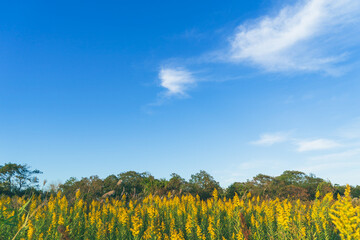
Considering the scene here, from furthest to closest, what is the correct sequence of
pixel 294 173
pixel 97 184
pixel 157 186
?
pixel 294 173, pixel 157 186, pixel 97 184

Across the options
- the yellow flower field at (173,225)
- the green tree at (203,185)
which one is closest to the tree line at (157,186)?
the green tree at (203,185)

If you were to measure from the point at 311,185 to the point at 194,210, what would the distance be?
16.8 meters

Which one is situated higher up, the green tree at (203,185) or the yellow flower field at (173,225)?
the green tree at (203,185)

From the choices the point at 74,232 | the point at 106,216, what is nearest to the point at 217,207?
the point at 106,216

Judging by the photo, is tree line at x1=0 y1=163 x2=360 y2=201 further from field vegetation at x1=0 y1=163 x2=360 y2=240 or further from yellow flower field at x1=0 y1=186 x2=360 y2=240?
yellow flower field at x1=0 y1=186 x2=360 y2=240

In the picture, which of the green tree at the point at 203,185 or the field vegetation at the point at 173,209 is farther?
the green tree at the point at 203,185

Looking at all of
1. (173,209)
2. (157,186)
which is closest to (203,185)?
(157,186)

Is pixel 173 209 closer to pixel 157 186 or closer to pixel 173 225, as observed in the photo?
pixel 173 225

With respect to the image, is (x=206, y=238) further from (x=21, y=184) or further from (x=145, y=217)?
(x=21, y=184)

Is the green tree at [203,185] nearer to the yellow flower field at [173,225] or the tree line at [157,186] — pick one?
the tree line at [157,186]

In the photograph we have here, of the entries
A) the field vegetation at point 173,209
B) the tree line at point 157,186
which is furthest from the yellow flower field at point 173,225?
the tree line at point 157,186

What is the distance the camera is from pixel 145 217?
9.35 meters

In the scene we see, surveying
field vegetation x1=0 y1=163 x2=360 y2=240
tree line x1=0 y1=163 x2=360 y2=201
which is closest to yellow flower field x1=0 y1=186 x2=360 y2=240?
field vegetation x1=0 y1=163 x2=360 y2=240

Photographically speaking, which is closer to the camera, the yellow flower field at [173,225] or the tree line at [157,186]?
the yellow flower field at [173,225]
